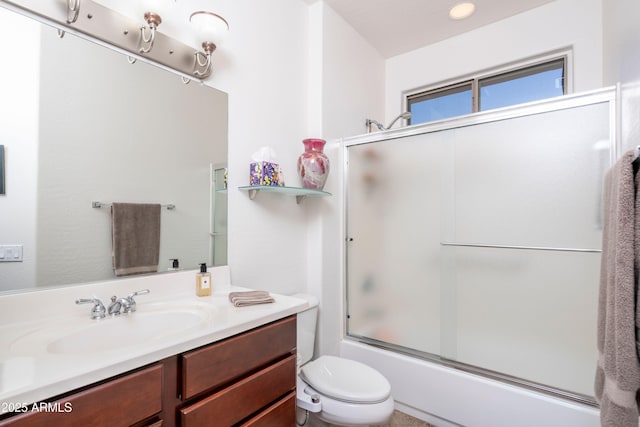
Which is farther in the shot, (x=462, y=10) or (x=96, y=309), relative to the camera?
(x=462, y=10)

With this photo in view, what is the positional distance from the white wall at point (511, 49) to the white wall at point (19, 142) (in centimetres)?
256

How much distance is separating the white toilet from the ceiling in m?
2.34

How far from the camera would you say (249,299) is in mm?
1188

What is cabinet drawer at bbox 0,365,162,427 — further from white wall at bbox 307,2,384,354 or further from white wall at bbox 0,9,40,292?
white wall at bbox 307,2,384,354

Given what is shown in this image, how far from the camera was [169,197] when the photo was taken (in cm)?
135

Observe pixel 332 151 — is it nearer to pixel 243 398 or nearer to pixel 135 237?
pixel 135 237

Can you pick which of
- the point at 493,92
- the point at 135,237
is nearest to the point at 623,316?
the point at 135,237

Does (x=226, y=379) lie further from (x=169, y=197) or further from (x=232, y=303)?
(x=169, y=197)

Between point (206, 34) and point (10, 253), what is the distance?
44.4 inches

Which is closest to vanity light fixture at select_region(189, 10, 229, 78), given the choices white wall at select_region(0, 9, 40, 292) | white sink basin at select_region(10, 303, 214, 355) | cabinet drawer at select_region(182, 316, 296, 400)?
white wall at select_region(0, 9, 40, 292)

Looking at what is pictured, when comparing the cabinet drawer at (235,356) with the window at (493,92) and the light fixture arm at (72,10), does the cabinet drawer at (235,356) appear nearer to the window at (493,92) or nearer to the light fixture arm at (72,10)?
the light fixture arm at (72,10)

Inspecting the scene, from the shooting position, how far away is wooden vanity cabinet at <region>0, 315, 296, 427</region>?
64 centimetres

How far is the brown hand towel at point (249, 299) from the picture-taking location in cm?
116

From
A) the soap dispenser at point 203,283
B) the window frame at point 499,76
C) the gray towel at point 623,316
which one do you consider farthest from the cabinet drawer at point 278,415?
the window frame at point 499,76
